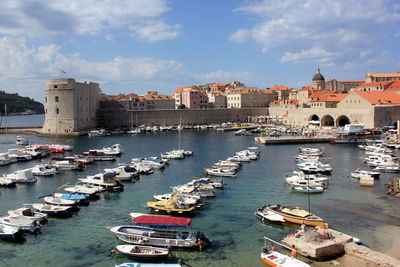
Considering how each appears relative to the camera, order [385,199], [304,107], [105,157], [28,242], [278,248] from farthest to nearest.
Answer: [304,107] → [105,157] → [385,199] → [28,242] → [278,248]

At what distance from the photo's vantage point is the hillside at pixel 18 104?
154m

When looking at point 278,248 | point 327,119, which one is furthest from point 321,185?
point 327,119

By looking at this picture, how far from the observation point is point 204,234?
51.9ft

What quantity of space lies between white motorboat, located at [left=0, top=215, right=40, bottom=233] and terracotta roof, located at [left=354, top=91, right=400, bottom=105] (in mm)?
48358

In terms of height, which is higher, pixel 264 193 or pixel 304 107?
pixel 304 107

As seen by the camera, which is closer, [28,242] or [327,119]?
[28,242]

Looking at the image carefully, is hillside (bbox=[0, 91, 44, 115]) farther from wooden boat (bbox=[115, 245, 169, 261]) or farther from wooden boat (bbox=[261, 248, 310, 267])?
wooden boat (bbox=[261, 248, 310, 267])

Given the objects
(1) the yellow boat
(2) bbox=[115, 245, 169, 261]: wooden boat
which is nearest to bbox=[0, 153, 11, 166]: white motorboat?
(1) the yellow boat

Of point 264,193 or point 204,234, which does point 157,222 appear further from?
point 264,193

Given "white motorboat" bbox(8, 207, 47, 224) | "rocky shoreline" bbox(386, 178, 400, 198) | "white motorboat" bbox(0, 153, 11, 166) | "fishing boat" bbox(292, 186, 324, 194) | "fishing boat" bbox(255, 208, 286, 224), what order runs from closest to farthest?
"fishing boat" bbox(255, 208, 286, 224) → "white motorboat" bbox(8, 207, 47, 224) → "rocky shoreline" bbox(386, 178, 400, 198) → "fishing boat" bbox(292, 186, 324, 194) → "white motorboat" bbox(0, 153, 11, 166)

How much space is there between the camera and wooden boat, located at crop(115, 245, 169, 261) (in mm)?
13605

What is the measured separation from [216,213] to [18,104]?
165m

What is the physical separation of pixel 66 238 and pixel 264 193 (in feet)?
37.7

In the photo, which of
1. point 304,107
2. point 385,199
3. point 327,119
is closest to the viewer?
point 385,199
